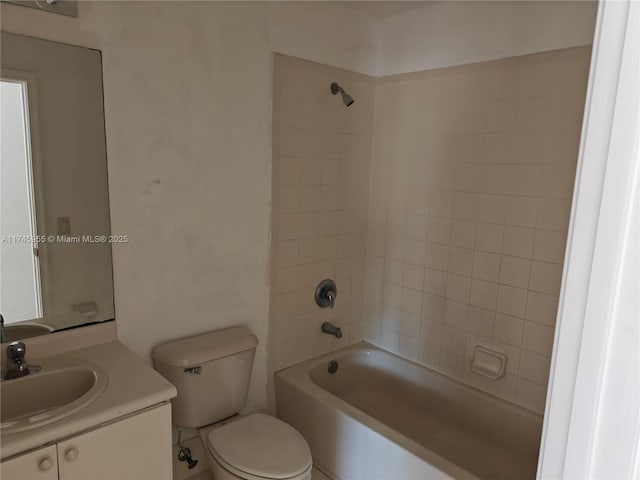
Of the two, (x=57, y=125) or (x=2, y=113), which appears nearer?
(x=2, y=113)

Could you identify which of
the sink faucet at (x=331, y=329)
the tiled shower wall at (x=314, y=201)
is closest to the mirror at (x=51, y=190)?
the tiled shower wall at (x=314, y=201)

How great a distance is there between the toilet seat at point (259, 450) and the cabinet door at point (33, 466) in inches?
25.1

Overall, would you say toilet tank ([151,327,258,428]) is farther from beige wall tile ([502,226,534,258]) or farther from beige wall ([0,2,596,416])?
beige wall tile ([502,226,534,258])

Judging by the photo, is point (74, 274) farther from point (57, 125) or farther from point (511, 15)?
point (511, 15)

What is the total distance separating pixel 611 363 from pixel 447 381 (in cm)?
208

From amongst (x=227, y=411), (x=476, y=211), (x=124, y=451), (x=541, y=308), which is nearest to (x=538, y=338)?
(x=541, y=308)

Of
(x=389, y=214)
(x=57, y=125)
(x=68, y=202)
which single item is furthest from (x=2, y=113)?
(x=389, y=214)

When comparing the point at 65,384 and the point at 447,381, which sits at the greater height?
the point at 65,384

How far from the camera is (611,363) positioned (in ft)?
1.50

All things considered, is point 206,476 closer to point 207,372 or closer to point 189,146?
point 207,372

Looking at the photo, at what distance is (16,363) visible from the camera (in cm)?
143

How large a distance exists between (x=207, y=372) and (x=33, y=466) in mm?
773

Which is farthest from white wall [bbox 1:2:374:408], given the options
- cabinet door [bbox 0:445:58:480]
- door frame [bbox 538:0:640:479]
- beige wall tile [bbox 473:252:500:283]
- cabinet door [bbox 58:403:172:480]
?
door frame [bbox 538:0:640:479]

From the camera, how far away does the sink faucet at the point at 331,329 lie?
2580 mm
